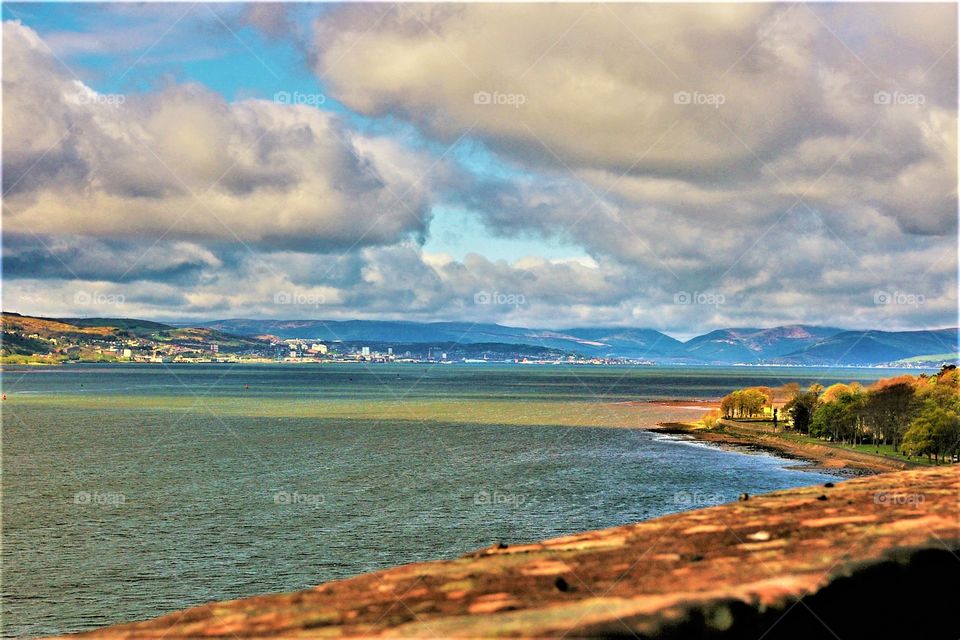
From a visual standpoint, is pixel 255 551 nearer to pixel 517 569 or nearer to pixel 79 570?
pixel 79 570

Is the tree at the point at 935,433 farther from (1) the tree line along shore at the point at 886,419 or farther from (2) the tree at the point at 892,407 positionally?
(2) the tree at the point at 892,407

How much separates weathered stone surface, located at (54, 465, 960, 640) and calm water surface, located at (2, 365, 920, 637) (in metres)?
37.6

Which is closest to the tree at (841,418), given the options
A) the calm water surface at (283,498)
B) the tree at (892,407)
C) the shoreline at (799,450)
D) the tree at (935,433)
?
the tree at (892,407)

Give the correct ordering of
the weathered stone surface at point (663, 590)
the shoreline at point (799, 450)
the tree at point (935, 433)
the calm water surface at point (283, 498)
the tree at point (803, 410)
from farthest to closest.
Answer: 1. the tree at point (803, 410)
2. the shoreline at point (799, 450)
3. the tree at point (935, 433)
4. the calm water surface at point (283, 498)
5. the weathered stone surface at point (663, 590)

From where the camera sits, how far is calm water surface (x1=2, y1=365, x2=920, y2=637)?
4441 centimetres

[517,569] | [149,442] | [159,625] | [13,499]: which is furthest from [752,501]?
[149,442]

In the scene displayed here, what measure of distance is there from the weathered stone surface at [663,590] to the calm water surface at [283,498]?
37.6 m

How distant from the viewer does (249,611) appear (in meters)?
5.27

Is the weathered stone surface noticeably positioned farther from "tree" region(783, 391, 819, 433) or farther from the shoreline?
"tree" region(783, 391, 819, 433)

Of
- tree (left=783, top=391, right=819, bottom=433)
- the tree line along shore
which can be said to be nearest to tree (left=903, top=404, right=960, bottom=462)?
the tree line along shore

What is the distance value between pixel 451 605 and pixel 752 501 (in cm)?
355

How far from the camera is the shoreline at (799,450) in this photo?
310 feet

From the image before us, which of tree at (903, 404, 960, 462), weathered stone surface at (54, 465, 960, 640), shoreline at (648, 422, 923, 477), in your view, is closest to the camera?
weathered stone surface at (54, 465, 960, 640)

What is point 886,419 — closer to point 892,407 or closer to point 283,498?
point 892,407
